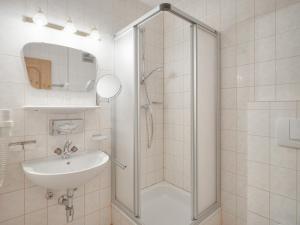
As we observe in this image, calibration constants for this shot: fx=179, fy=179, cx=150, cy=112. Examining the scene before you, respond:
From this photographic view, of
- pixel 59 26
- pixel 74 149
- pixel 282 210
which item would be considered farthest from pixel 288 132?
pixel 59 26

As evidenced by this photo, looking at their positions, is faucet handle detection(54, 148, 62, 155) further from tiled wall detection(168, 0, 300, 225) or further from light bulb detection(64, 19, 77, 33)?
tiled wall detection(168, 0, 300, 225)

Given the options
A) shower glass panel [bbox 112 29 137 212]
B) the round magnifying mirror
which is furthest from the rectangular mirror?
shower glass panel [bbox 112 29 137 212]

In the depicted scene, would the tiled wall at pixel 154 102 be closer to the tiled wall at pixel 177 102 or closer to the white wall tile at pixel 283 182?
the tiled wall at pixel 177 102

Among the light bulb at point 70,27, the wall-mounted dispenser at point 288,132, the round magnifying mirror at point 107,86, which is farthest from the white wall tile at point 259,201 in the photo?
the light bulb at point 70,27

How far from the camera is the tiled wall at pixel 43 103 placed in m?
1.31

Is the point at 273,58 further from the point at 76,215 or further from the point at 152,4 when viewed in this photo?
the point at 76,215

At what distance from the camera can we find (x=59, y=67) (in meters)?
1.50

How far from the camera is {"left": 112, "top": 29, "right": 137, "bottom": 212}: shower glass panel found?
154 cm

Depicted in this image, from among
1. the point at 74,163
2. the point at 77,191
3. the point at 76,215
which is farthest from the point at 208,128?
the point at 76,215

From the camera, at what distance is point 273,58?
1398mm

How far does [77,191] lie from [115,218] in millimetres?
472

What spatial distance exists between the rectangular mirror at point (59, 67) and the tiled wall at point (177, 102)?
3.19 ft

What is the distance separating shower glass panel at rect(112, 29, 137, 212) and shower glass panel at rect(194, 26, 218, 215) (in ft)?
1.83

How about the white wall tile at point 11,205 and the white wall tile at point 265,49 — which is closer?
the white wall tile at point 11,205
